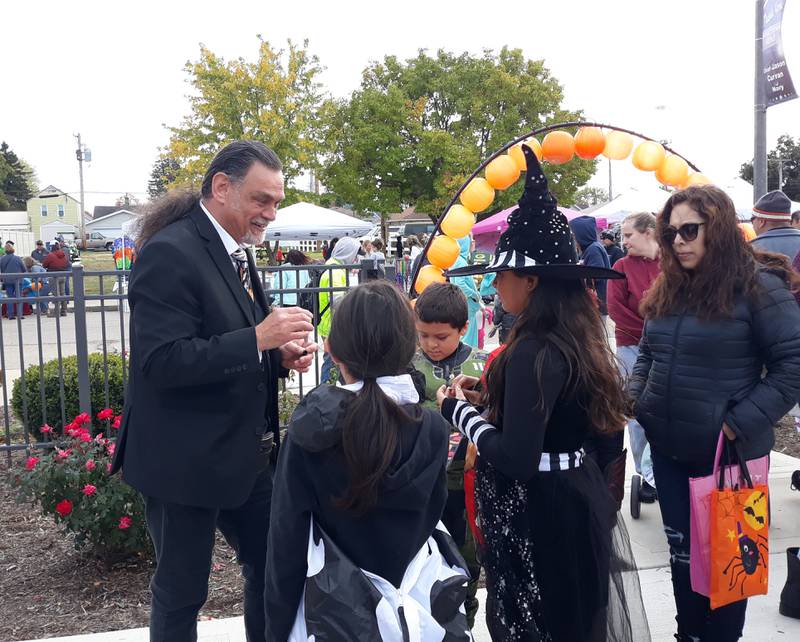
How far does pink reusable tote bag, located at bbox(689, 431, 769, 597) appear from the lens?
2688 mm

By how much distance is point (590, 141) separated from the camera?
23.9 ft

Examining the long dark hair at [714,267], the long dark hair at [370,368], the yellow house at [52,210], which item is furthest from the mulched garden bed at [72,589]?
the yellow house at [52,210]

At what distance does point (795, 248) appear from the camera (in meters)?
4.71

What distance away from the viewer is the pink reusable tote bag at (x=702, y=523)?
2.69m

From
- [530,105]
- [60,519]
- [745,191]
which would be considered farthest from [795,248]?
[530,105]

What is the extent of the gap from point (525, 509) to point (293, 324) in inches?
36.8

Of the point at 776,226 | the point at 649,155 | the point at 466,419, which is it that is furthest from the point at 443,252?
the point at 466,419

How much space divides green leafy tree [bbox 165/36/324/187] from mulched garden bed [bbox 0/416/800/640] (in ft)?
66.0

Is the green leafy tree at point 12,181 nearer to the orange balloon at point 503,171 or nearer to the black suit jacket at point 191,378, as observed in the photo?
the orange balloon at point 503,171

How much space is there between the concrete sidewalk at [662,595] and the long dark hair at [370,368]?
1.91 meters

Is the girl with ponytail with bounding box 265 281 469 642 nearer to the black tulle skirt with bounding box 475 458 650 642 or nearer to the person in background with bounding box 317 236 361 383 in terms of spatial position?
the person in background with bounding box 317 236 361 383

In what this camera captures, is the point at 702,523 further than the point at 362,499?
Yes

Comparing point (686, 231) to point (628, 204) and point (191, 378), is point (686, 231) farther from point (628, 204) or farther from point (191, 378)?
point (628, 204)

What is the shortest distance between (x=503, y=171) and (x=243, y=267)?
5042 millimetres
